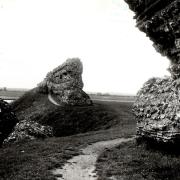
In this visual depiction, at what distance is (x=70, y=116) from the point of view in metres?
48.7

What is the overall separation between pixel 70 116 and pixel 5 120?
96.9 ft

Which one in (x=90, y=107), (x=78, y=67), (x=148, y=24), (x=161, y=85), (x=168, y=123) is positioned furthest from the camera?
(x=78, y=67)

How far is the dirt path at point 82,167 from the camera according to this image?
54.7 ft

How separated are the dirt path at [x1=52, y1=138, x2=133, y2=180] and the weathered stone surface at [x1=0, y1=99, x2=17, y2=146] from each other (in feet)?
13.8

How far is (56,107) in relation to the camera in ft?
173

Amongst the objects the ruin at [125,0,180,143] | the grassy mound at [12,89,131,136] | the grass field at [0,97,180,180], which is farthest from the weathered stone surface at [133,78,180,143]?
the grassy mound at [12,89,131,136]

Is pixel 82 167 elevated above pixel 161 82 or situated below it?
below

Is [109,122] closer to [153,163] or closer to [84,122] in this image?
[84,122]

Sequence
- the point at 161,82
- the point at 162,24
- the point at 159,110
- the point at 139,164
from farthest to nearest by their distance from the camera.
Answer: the point at 161,82 < the point at 159,110 < the point at 139,164 < the point at 162,24

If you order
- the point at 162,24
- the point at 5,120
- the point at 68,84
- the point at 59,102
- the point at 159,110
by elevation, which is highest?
the point at 162,24

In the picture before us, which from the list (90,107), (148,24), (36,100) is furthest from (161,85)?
(36,100)

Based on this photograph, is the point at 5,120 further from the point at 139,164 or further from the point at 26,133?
the point at 26,133

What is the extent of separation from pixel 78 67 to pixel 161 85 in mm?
36171

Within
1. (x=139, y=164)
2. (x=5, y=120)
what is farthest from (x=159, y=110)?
(x=5, y=120)
